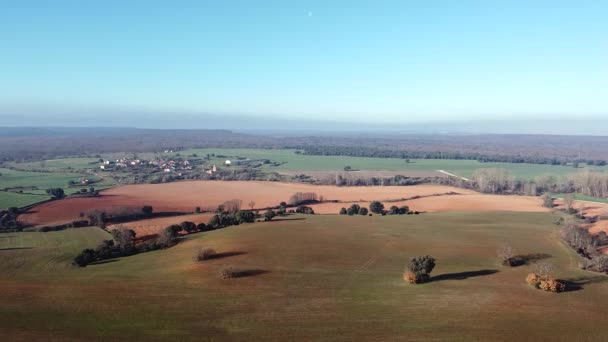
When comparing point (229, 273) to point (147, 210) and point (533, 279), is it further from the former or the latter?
point (147, 210)

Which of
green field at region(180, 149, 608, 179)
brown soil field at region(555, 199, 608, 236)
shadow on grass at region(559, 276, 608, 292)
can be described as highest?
green field at region(180, 149, 608, 179)

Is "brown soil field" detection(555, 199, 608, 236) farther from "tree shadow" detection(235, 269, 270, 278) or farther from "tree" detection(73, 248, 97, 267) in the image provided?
"tree" detection(73, 248, 97, 267)

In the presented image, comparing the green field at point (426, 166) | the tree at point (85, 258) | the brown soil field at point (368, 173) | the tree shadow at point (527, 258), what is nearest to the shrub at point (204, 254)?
the tree at point (85, 258)

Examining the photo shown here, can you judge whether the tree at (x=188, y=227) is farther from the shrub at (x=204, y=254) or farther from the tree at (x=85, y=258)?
the shrub at (x=204, y=254)

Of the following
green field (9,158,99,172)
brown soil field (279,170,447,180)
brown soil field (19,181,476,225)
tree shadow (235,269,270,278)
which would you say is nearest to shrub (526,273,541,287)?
tree shadow (235,269,270,278)

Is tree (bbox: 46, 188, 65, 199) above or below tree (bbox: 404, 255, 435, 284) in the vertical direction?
below

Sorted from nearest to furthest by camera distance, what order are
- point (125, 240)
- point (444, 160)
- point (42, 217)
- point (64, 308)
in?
point (64, 308), point (125, 240), point (42, 217), point (444, 160)

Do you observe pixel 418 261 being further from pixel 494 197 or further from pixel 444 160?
pixel 444 160

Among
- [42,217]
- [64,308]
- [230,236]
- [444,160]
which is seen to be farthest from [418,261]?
[444,160]
